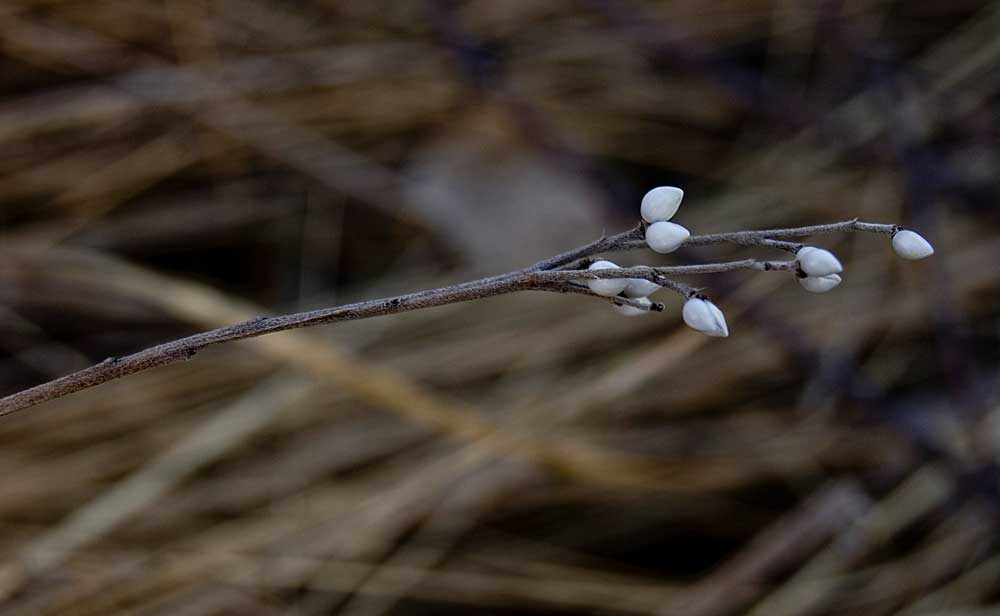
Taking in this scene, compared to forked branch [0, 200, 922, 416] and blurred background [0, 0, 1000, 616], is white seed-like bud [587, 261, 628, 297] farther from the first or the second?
blurred background [0, 0, 1000, 616]

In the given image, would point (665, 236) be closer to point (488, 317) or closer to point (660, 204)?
point (660, 204)

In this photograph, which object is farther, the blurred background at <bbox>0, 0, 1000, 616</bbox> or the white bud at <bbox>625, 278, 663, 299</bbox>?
the blurred background at <bbox>0, 0, 1000, 616</bbox>

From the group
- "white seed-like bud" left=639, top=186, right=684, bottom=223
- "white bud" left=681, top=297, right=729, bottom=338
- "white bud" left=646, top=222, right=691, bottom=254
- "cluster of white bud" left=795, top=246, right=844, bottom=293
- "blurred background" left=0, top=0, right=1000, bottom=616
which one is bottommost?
"white bud" left=681, top=297, right=729, bottom=338

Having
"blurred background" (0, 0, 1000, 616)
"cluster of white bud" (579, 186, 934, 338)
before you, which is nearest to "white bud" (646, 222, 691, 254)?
"cluster of white bud" (579, 186, 934, 338)

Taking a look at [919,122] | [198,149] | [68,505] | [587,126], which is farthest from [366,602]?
[919,122]

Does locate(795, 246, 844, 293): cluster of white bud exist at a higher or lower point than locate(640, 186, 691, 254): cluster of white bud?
lower

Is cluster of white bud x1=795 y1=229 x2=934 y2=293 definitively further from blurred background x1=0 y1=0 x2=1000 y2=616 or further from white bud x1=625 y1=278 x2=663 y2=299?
blurred background x1=0 y1=0 x2=1000 y2=616

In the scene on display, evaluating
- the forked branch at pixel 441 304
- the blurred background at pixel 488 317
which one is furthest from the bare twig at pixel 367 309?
the blurred background at pixel 488 317

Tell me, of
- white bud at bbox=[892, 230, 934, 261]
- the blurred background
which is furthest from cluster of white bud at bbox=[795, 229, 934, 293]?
the blurred background
